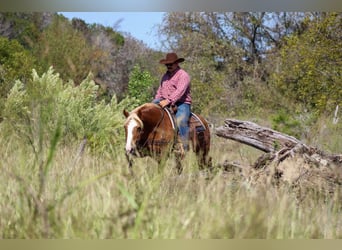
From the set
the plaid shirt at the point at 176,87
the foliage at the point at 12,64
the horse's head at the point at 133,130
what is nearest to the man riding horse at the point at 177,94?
the plaid shirt at the point at 176,87

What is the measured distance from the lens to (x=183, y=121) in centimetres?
659

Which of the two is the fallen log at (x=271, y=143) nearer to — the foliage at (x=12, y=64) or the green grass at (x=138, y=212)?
the green grass at (x=138, y=212)

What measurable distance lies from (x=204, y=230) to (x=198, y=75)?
13445 mm

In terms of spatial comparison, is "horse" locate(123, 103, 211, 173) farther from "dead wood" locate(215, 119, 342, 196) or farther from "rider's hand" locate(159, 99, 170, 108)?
"dead wood" locate(215, 119, 342, 196)

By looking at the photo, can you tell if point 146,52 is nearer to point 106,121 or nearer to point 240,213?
point 106,121

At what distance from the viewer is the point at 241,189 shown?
152 inches

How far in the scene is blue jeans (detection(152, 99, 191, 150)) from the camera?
648 centimetres

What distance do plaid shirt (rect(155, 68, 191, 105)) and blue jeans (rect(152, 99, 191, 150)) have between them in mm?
72

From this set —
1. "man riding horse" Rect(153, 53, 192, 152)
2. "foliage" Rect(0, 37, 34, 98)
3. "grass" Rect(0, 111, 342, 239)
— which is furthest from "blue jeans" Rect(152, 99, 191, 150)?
"foliage" Rect(0, 37, 34, 98)

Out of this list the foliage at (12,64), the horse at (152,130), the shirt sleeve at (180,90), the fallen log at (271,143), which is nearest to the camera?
the fallen log at (271,143)

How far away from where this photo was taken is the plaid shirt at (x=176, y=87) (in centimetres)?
659

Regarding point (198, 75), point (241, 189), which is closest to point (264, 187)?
point (241, 189)

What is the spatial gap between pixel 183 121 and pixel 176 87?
0.42 meters

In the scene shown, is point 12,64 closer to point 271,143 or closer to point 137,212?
point 271,143
